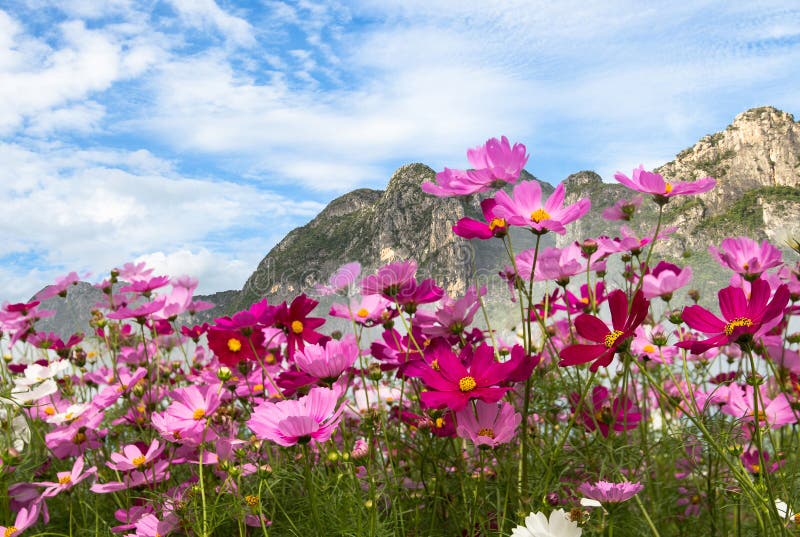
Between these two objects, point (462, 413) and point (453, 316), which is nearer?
point (462, 413)

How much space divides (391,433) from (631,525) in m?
0.57

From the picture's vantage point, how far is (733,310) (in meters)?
0.76

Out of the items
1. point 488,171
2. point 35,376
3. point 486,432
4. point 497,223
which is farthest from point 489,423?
point 35,376

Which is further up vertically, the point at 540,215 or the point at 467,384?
the point at 540,215

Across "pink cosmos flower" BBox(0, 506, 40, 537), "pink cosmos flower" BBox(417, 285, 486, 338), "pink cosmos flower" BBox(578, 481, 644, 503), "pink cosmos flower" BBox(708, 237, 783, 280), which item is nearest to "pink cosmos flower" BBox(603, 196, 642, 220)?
"pink cosmos flower" BBox(708, 237, 783, 280)

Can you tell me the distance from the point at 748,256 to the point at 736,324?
58 centimetres

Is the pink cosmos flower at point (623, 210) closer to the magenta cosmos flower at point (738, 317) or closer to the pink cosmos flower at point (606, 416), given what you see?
the pink cosmos flower at point (606, 416)

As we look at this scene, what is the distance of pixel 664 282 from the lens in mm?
1396

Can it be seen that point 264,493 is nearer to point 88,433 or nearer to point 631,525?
point 88,433

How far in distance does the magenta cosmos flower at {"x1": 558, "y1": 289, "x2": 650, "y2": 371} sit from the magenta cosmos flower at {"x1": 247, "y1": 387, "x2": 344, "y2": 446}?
0.33m

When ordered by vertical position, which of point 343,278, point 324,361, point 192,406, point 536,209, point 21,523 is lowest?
point 21,523

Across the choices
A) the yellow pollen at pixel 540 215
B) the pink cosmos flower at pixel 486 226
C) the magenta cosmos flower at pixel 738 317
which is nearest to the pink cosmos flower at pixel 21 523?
the pink cosmos flower at pixel 486 226

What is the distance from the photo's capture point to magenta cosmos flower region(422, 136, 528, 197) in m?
1.04

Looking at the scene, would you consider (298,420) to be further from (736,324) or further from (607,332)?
(736,324)
